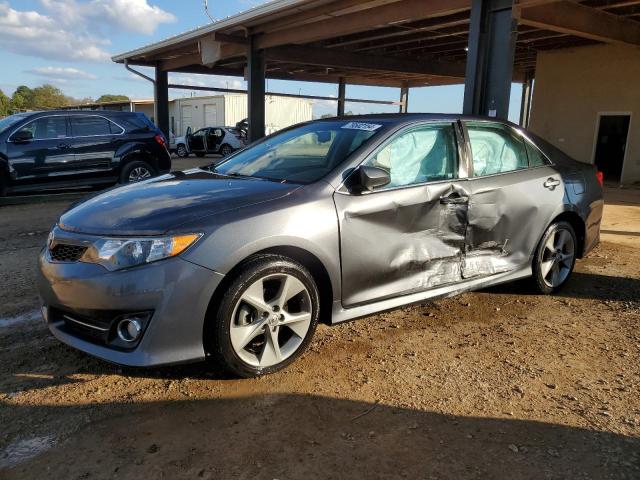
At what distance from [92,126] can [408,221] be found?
8.17m

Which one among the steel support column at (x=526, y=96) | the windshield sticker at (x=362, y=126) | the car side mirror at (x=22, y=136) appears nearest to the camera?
the windshield sticker at (x=362, y=126)

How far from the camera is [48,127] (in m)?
9.46

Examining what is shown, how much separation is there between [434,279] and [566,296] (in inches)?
68.1

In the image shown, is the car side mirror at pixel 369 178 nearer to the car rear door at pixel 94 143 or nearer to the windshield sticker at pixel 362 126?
the windshield sticker at pixel 362 126

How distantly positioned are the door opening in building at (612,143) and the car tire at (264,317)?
1453 centimetres

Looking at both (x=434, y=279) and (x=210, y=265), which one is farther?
(x=434, y=279)

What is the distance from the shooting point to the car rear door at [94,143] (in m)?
9.62

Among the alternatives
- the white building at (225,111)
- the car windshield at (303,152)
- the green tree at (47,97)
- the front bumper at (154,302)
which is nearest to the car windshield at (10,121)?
the car windshield at (303,152)

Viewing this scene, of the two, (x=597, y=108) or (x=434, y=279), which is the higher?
(x=597, y=108)

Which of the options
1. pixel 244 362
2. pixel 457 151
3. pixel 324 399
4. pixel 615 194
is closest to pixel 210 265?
pixel 244 362

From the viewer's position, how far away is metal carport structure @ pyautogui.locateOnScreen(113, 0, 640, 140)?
8000 millimetres

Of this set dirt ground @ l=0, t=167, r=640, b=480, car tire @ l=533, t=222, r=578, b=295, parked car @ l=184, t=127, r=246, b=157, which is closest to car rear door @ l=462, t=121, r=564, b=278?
car tire @ l=533, t=222, r=578, b=295

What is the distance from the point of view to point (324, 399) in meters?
2.92

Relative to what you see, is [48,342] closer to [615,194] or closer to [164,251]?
[164,251]
